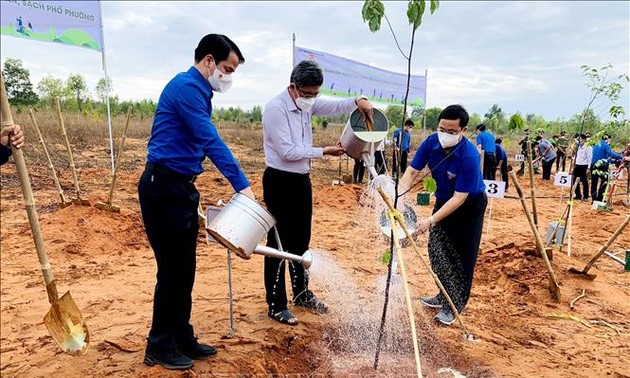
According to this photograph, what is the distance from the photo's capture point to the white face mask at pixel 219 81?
2514 millimetres

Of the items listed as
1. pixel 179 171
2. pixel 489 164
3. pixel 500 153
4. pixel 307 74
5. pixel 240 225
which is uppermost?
pixel 307 74

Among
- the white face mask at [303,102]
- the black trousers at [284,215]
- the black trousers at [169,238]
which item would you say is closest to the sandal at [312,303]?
the black trousers at [284,215]

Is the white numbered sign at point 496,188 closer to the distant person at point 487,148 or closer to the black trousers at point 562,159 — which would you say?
the black trousers at point 562,159

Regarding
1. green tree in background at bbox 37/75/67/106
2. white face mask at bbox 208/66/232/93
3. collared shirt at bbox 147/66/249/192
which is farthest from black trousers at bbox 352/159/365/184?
green tree in background at bbox 37/75/67/106

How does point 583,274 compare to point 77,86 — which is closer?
point 583,274

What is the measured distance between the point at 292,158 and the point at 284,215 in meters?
0.50

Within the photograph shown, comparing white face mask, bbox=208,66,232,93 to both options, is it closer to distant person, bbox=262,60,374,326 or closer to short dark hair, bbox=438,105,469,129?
distant person, bbox=262,60,374,326

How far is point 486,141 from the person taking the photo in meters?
11.7

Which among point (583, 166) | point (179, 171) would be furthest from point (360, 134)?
point (583, 166)

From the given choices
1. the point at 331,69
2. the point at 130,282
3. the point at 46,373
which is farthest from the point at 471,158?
the point at 331,69

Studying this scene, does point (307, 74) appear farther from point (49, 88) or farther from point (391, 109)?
point (49, 88)

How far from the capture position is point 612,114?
4680 millimetres

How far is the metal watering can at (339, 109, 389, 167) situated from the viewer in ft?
9.14

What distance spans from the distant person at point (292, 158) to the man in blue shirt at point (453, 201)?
0.69 meters
